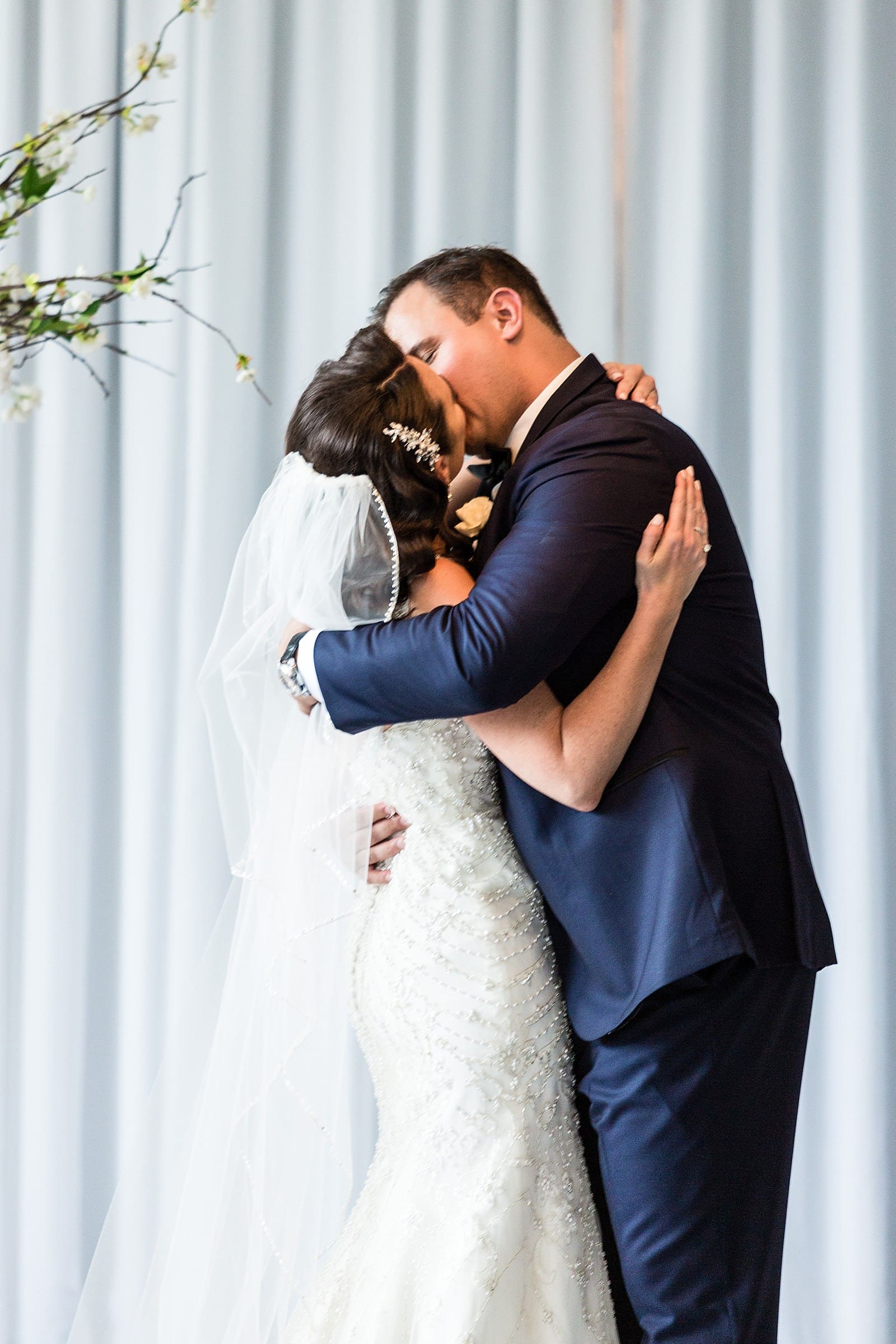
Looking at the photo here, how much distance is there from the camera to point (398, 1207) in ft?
4.94

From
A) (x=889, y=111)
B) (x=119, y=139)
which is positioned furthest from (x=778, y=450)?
(x=119, y=139)

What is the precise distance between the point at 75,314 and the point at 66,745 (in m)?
1.61

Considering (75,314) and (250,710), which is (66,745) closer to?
(250,710)

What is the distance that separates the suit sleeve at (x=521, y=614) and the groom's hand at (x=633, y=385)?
0.23 metres

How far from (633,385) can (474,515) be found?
317mm

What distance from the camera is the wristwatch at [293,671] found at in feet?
5.00

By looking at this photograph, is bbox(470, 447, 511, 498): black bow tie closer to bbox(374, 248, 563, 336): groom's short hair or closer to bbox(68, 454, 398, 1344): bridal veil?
bbox(374, 248, 563, 336): groom's short hair

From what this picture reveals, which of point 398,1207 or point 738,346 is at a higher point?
point 738,346

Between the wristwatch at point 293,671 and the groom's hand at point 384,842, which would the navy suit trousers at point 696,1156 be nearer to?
the groom's hand at point 384,842

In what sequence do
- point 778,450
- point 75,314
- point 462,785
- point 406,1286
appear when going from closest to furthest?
point 75,314
point 406,1286
point 462,785
point 778,450

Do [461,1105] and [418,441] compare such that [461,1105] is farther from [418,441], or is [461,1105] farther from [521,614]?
[418,441]

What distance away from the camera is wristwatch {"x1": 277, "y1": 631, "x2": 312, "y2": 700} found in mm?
1524

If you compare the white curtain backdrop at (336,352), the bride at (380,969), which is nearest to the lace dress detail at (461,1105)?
the bride at (380,969)

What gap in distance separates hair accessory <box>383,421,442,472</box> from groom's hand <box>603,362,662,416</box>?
11.8 inches
